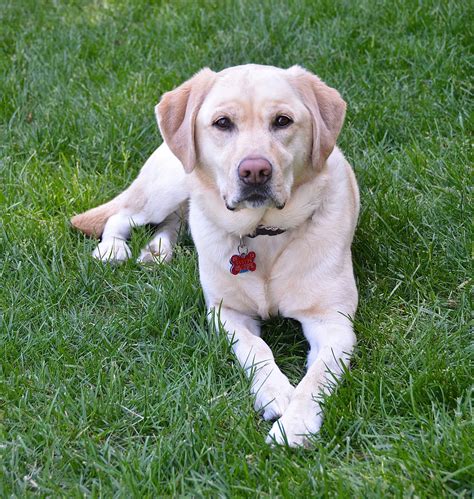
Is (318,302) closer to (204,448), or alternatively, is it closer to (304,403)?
(304,403)

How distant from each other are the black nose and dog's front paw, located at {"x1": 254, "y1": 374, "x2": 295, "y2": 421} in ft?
2.35

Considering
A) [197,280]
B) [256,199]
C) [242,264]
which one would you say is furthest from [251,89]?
[197,280]

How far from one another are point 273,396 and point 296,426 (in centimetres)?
22

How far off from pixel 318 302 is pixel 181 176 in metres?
1.21

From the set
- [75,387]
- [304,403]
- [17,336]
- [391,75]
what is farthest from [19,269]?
[391,75]

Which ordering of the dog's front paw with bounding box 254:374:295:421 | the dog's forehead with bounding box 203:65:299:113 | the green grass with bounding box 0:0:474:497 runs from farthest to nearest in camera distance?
the dog's forehead with bounding box 203:65:299:113
the dog's front paw with bounding box 254:374:295:421
the green grass with bounding box 0:0:474:497

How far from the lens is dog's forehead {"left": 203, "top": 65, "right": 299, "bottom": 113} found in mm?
3346

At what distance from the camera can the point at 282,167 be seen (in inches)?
129

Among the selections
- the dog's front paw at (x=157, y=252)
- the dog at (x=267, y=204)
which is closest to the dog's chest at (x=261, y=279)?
the dog at (x=267, y=204)

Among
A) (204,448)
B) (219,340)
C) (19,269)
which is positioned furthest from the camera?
(19,269)

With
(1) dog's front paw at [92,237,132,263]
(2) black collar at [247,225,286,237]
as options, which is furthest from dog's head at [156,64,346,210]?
(1) dog's front paw at [92,237,132,263]

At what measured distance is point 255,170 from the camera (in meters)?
3.14

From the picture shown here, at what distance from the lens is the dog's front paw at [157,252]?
405 cm

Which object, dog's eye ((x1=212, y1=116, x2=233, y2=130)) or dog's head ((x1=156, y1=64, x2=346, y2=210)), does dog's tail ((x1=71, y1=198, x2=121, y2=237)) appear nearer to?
dog's head ((x1=156, y1=64, x2=346, y2=210))
